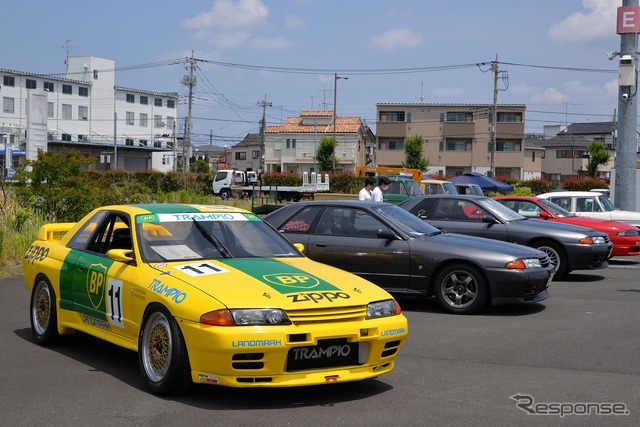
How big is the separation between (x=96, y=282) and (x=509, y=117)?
7026 cm

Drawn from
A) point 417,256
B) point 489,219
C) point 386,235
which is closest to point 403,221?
point 386,235

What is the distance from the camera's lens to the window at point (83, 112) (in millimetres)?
79438

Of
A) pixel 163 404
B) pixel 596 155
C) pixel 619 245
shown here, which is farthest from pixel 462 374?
pixel 596 155

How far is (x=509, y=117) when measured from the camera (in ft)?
241

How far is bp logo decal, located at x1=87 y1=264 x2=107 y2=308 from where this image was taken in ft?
22.0

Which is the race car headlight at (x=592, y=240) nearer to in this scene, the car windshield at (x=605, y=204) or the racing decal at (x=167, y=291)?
the car windshield at (x=605, y=204)

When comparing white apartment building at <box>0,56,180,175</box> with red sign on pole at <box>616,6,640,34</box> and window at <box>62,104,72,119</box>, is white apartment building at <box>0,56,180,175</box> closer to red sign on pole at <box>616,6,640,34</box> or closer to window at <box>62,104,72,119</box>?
window at <box>62,104,72,119</box>

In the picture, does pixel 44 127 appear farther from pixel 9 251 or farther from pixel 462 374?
pixel 462 374

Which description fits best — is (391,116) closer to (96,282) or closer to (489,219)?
(489,219)

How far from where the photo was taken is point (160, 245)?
661cm

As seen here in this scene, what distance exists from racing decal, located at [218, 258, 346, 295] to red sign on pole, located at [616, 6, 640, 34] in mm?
22465

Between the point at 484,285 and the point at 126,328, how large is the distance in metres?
4.99

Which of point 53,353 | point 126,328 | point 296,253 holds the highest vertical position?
point 296,253

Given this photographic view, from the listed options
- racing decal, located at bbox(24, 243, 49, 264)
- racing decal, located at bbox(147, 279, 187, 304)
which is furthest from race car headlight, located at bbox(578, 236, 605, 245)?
racing decal, located at bbox(147, 279, 187, 304)
